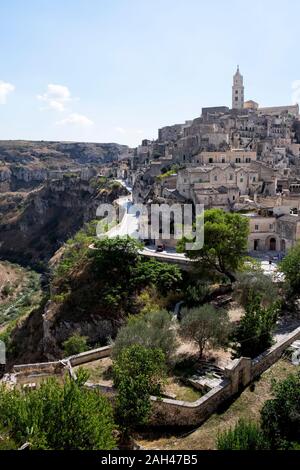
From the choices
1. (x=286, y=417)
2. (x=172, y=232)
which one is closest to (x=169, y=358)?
(x=286, y=417)

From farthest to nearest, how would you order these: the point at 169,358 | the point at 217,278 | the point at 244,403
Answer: the point at 217,278 → the point at 169,358 → the point at 244,403

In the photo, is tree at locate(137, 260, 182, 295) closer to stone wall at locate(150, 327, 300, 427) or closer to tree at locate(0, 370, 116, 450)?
stone wall at locate(150, 327, 300, 427)

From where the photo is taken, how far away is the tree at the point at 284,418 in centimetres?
1267

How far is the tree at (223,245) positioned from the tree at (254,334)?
857 centimetres

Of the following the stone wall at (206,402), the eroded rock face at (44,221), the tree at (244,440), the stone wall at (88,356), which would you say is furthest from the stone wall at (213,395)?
the eroded rock face at (44,221)

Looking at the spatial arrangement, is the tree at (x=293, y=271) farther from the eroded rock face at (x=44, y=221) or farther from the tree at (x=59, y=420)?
the eroded rock face at (x=44, y=221)

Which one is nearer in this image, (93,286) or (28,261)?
(93,286)

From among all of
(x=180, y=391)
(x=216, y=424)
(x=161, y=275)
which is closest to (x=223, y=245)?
(x=161, y=275)

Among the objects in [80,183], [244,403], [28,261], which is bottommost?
[28,261]

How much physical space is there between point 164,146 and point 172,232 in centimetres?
4161

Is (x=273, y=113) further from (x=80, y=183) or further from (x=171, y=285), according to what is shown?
(x=171, y=285)

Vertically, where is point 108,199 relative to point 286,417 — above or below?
above

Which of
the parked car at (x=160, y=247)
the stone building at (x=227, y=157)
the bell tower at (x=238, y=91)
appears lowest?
the parked car at (x=160, y=247)

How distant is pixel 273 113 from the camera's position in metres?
89.4
